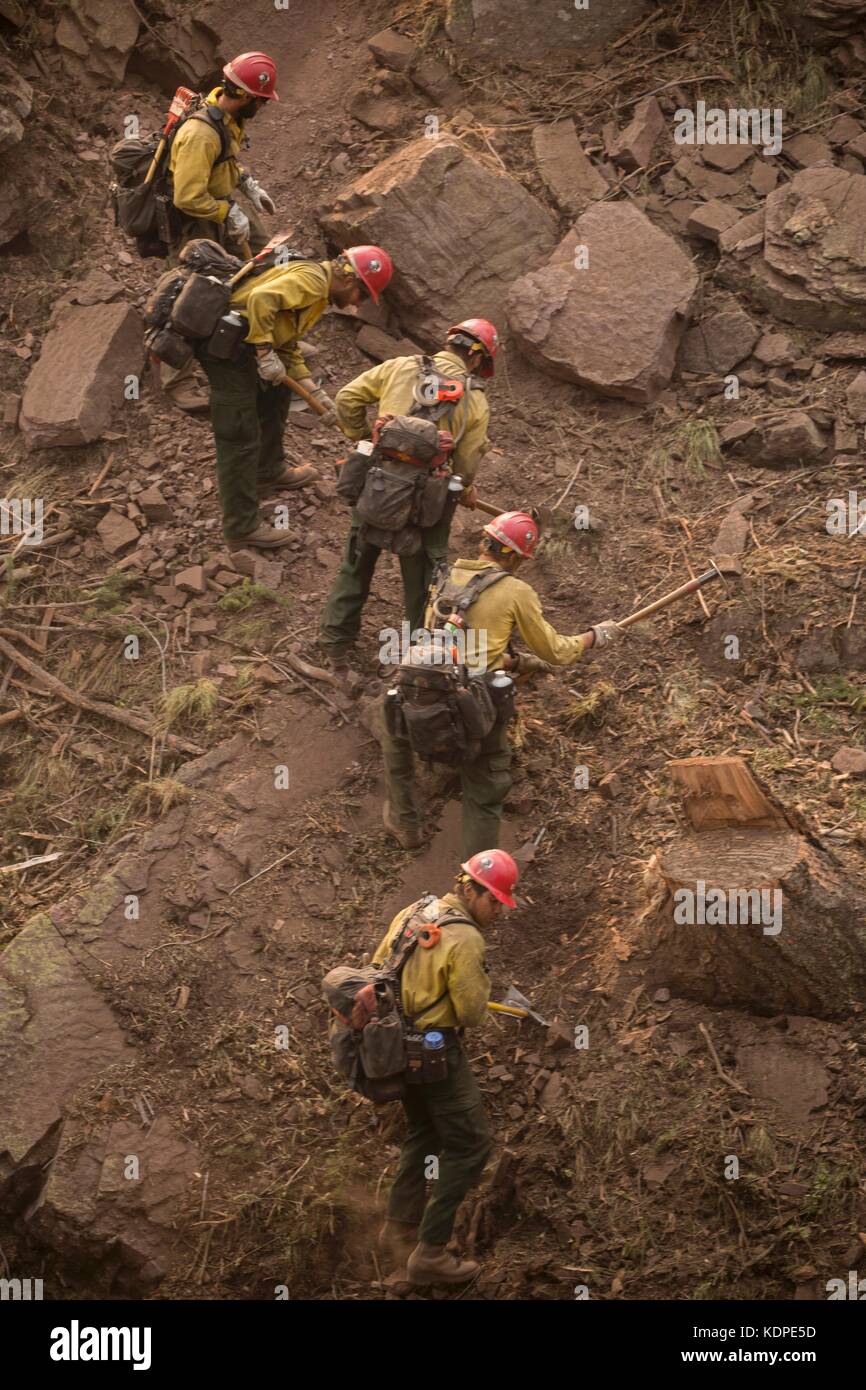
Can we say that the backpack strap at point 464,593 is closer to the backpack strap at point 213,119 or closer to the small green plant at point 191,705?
the small green plant at point 191,705

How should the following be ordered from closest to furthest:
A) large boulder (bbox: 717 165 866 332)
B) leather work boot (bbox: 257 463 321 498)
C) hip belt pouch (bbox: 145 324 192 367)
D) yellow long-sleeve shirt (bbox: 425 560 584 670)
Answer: yellow long-sleeve shirt (bbox: 425 560 584 670) < hip belt pouch (bbox: 145 324 192 367) < leather work boot (bbox: 257 463 321 498) < large boulder (bbox: 717 165 866 332)

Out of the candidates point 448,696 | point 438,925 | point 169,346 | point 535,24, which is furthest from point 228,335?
point 535,24

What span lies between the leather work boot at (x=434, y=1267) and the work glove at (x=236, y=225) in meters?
6.22

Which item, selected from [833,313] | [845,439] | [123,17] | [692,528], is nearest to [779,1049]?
[692,528]

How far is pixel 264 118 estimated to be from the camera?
1130 centimetres

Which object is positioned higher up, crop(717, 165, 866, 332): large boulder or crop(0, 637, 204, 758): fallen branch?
crop(717, 165, 866, 332): large boulder

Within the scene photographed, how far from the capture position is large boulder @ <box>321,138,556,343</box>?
405 inches

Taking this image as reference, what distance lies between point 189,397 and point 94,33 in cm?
334

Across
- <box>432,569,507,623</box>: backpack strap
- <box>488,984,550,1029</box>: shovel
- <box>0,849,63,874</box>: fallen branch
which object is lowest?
<box>488,984,550,1029</box>: shovel

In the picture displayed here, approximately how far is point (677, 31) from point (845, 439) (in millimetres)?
3705

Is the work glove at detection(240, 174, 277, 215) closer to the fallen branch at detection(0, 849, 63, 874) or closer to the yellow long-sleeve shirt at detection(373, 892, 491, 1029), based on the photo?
the fallen branch at detection(0, 849, 63, 874)

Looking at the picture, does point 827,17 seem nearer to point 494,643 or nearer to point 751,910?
point 494,643

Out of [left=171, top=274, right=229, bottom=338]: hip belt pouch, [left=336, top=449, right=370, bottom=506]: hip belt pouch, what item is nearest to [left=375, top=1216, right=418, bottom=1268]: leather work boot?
[left=336, top=449, right=370, bottom=506]: hip belt pouch

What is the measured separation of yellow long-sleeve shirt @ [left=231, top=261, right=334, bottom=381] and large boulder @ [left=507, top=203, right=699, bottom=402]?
6.84 ft
